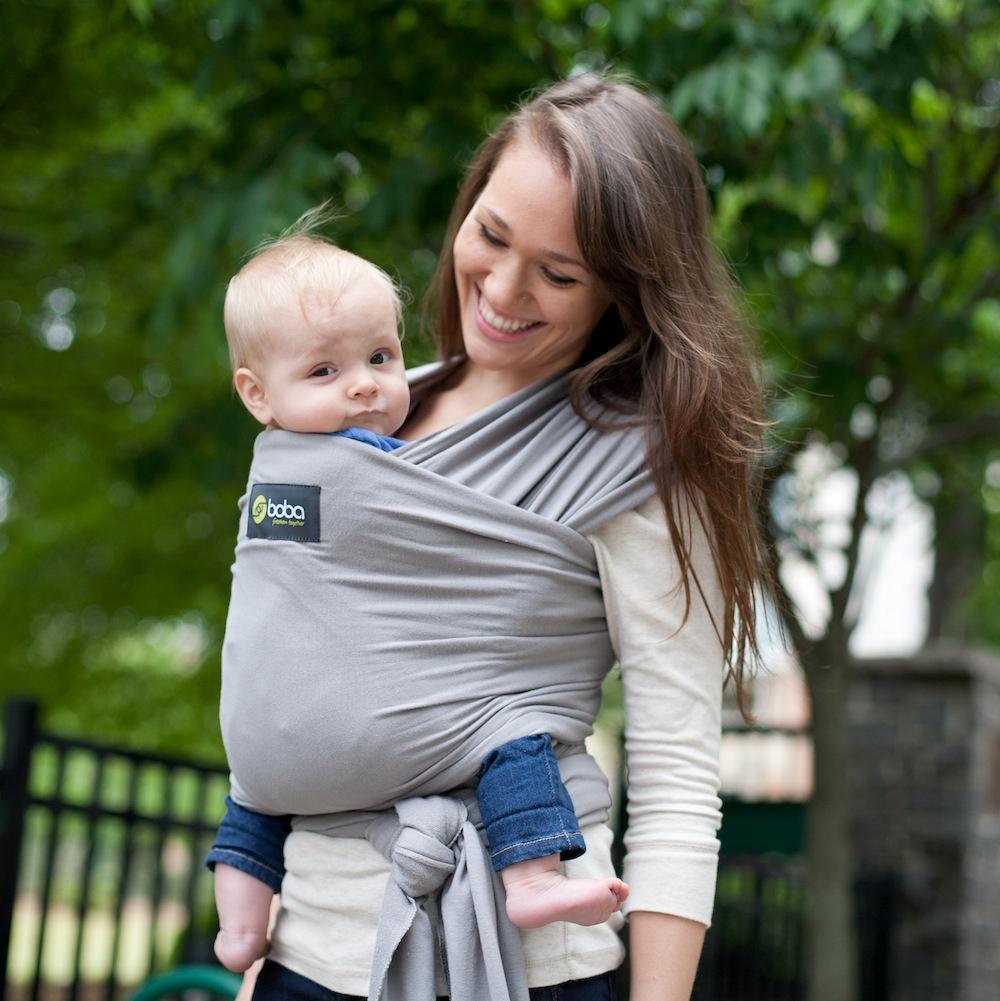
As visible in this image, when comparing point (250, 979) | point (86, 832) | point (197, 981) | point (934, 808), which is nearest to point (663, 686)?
point (250, 979)

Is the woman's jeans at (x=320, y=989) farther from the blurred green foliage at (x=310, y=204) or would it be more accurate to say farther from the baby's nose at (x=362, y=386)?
the blurred green foliage at (x=310, y=204)

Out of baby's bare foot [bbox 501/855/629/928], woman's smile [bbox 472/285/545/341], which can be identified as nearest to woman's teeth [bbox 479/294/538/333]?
woman's smile [bbox 472/285/545/341]

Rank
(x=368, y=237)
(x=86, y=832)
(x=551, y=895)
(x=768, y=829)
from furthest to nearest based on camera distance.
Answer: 1. (x=768, y=829)
2. (x=86, y=832)
3. (x=368, y=237)
4. (x=551, y=895)

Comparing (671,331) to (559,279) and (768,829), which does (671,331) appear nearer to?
(559,279)

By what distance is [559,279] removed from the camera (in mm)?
1749

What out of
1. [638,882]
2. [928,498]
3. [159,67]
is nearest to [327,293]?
[638,882]

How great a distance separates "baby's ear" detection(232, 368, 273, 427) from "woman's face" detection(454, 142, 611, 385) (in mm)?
280

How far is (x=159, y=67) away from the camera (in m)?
4.80

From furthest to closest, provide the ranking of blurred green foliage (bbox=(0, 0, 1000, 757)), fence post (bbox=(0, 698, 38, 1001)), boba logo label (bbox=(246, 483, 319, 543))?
fence post (bbox=(0, 698, 38, 1001)) < blurred green foliage (bbox=(0, 0, 1000, 757)) < boba logo label (bbox=(246, 483, 319, 543))

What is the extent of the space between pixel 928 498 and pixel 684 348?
446cm

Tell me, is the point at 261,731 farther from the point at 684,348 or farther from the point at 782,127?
the point at 782,127

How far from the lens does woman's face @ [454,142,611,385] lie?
171 centimetres

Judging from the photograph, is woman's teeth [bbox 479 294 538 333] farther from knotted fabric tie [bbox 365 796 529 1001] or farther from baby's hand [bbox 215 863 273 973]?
baby's hand [bbox 215 863 273 973]

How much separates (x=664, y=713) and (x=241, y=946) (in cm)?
58
